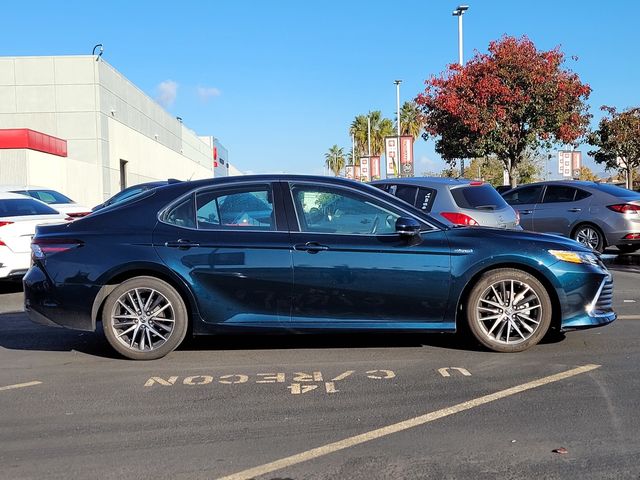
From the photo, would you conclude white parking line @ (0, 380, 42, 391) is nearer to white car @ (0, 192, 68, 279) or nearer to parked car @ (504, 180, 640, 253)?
white car @ (0, 192, 68, 279)

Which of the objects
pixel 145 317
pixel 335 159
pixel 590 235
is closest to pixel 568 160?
pixel 590 235

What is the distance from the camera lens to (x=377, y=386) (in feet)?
17.1

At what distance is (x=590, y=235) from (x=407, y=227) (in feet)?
30.7

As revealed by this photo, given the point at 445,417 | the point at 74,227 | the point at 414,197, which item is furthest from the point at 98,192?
the point at 445,417

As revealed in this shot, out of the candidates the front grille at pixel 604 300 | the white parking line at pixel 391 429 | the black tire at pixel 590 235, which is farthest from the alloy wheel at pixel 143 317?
the black tire at pixel 590 235

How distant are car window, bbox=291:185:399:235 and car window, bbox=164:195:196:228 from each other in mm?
926

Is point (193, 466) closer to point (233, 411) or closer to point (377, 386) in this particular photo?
point (233, 411)

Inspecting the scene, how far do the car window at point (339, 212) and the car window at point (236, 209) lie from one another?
0.89ft

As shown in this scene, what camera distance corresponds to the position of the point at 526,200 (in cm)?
1522

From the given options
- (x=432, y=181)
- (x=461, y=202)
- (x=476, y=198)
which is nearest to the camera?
(x=461, y=202)

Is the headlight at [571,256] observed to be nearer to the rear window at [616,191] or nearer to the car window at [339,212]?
the car window at [339,212]

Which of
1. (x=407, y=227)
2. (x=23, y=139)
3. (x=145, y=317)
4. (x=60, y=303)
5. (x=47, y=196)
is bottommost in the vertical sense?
(x=145, y=317)

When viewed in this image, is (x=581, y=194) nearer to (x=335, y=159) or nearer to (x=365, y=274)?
(x=365, y=274)

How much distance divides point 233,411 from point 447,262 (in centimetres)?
229
